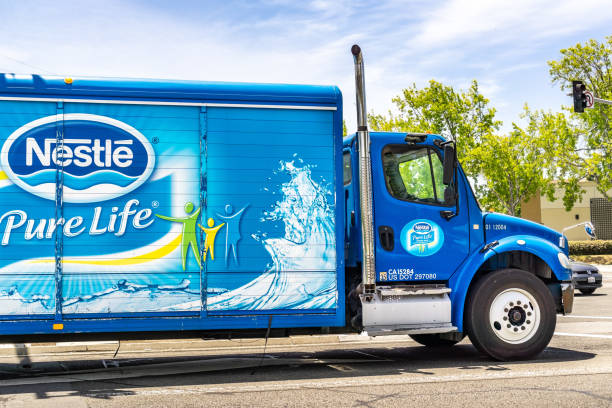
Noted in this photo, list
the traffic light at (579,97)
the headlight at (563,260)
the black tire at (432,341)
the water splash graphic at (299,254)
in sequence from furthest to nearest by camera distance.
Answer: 1. the traffic light at (579,97)
2. the black tire at (432,341)
3. the headlight at (563,260)
4. the water splash graphic at (299,254)

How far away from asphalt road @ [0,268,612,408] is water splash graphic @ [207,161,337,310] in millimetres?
828

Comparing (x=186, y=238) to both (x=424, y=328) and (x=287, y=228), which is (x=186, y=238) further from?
(x=424, y=328)

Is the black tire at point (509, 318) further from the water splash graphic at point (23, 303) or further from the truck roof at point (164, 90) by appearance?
the water splash graphic at point (23, 303)

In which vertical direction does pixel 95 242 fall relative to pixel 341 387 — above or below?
above

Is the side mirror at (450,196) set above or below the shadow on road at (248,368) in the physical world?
above

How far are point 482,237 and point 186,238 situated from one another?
3.52 m

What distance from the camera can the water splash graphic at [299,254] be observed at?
23.6 feet

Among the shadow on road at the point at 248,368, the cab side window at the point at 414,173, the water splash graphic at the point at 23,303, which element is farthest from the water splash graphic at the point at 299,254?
the water splash graphic at the point at 23,303

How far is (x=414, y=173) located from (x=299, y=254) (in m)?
1.75

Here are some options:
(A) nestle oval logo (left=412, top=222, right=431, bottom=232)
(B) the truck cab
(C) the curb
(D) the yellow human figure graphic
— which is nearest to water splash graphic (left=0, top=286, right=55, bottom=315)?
(D) the yellow human figure graphic

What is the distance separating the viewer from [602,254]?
118 feet

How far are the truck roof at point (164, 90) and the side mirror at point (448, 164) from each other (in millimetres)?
1413

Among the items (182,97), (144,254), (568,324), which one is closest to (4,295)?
(144,254)

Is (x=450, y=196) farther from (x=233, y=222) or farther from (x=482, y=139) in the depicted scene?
(x=482, y=139)
